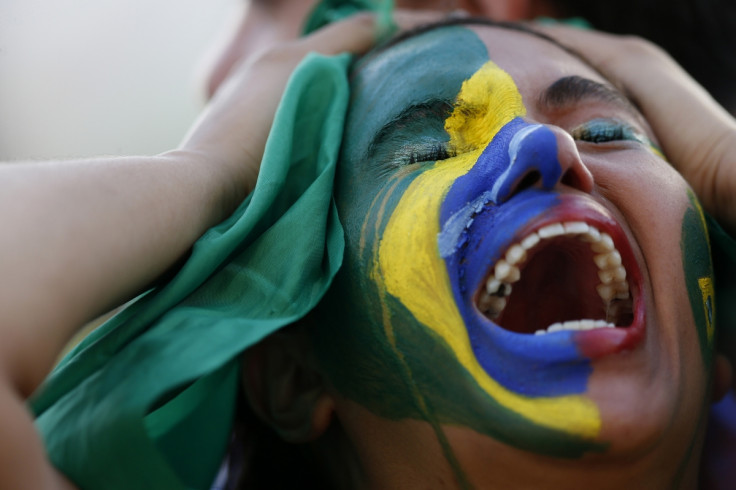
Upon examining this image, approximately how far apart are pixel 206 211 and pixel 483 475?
1.89 feet

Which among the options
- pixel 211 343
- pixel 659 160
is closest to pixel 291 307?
pixel 211 343

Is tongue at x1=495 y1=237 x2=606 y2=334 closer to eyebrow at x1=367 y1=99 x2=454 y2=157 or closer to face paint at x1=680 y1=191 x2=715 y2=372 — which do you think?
face paint at x1=680 y1=191 x2=715 y2=372

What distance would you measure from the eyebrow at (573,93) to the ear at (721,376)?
51 cm

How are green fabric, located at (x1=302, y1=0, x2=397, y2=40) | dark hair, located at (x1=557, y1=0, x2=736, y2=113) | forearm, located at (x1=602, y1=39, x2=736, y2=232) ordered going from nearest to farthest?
forearm, located at (x1=602, y1=39, x2=736, y2=232)
green fabric, located at (x1=302, y1=0, x2=397, y2=40)
dark hair, located at (x1=557, y1=0, x2=736, y2=113)


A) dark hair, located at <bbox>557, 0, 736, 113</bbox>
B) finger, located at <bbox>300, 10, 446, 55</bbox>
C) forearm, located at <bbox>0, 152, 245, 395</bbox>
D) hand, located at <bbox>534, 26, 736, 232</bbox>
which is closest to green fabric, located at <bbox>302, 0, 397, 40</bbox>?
finger, located at <bbox>300, 10, 446, 55</bbox>

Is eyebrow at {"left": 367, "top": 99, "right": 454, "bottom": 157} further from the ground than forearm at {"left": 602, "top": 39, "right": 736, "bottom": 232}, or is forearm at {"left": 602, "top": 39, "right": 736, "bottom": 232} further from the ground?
eyebrow at {"left": 367, "top": 99, "right": 454, "bottom": 157}

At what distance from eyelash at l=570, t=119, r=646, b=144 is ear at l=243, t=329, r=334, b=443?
1.92ft

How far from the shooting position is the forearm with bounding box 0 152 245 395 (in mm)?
857

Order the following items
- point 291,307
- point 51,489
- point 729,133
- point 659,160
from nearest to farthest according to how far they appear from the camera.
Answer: point 51,489, point 291,307, point 659,160, point 729,133

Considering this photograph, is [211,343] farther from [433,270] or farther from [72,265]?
[433,270]

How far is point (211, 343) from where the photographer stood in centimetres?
96

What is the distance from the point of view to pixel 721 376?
1.36 m

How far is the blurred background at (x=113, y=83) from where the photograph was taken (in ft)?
10.2

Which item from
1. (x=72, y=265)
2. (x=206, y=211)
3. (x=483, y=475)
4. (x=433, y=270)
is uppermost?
(x=72, y=265)
